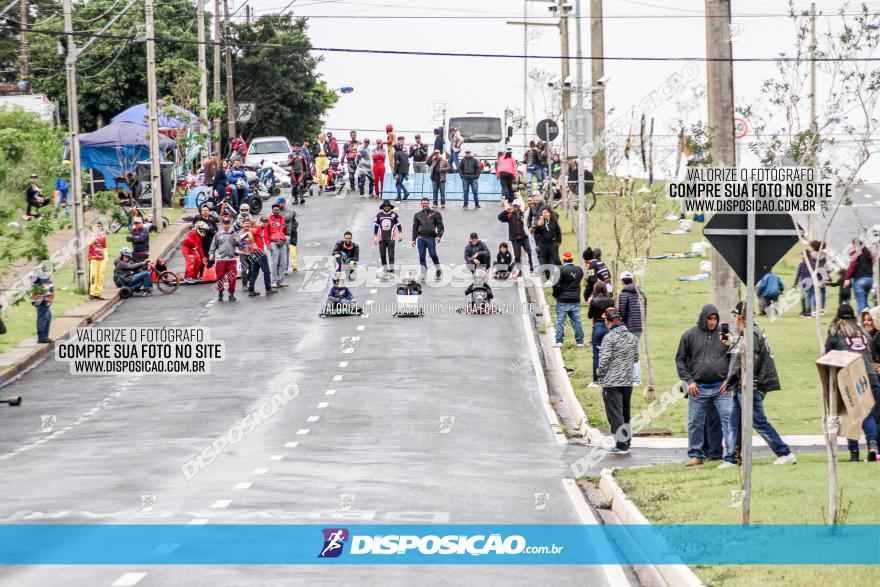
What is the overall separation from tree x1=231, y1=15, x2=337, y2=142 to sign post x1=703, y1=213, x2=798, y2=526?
2417 inches

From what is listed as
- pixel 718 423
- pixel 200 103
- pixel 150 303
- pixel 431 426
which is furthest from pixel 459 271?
pixel 200 103

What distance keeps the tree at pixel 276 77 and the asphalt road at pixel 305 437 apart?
39.6 metres

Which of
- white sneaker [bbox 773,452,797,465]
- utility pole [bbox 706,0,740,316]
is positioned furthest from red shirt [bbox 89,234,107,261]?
white sneaker [bbox 773,452,797,465]

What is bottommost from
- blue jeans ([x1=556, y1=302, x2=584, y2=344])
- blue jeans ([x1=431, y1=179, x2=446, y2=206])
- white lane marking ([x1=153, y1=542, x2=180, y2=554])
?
white lane marking ([x1=153, y1=542, x2=180, y2=554])

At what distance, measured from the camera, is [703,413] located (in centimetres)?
1714

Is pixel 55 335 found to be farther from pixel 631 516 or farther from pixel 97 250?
pixel 631 516

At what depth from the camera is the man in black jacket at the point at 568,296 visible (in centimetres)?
2543

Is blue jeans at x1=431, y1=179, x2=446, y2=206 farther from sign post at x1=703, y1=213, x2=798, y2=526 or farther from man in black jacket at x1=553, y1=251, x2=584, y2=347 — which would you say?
sign post at x1=703, y1=213, x2=798, y2=526

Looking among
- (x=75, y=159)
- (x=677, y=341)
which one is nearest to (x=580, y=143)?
(x=677, y=341)

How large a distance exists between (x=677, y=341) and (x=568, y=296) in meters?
2.80

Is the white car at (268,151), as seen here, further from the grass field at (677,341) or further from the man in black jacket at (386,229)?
the man in black jacket at (386,229)

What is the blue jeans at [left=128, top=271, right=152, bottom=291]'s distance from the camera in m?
33.8

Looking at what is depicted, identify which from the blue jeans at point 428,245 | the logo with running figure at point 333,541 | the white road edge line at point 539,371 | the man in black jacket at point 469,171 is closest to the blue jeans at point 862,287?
the white road edge line at point 539,371

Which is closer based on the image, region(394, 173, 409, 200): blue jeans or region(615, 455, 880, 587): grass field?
region(615, 455, 880, 587): grass field
